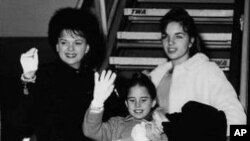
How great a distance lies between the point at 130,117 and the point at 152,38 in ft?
4.52

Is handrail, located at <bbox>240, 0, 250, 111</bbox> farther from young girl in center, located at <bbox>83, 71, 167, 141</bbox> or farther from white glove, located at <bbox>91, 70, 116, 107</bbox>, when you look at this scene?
white glove, located at <bbox>91, 70, 116, 107</bbox>

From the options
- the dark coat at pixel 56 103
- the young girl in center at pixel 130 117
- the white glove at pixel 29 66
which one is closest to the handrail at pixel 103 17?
the young girl in center at pixel 130 117

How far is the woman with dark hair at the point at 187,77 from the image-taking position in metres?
2.46

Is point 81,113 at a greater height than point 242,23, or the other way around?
point 242,23

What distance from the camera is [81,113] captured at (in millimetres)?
2543

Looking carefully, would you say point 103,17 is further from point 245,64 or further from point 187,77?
point 245,64

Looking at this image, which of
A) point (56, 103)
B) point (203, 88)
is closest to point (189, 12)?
point (203, 88)

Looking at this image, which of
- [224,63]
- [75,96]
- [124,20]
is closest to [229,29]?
[224,63]

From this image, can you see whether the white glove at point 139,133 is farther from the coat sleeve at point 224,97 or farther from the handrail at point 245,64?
→ the handrail at point 245,64

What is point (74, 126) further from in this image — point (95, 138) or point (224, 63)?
point (224, 63)

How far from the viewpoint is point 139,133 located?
2.46 metres

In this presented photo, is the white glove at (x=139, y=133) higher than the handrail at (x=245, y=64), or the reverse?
the handrail at (x=245, y=64)

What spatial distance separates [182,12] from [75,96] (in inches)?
33.9

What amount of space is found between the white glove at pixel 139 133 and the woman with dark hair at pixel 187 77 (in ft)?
0.94
